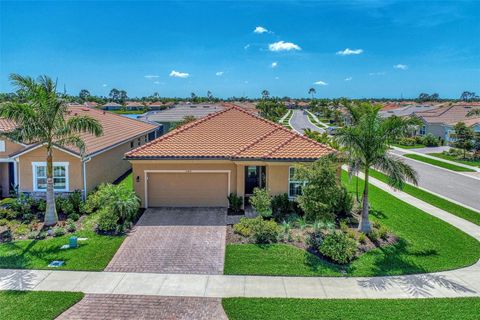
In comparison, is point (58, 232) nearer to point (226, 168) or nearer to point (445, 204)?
point (226, 168)

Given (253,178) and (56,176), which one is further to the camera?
(253,178)

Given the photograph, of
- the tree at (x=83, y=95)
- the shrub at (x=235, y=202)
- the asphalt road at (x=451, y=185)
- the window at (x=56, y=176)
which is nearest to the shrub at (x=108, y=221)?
the window at (x=56, y=176)

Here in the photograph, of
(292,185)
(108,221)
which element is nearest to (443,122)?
(292,185)

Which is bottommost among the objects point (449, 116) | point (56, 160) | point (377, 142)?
point (56, 160)

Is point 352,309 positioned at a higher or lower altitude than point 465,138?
lower

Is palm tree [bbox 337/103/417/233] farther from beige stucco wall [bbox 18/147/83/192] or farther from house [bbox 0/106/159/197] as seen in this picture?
beige stucco wall [bbox 18/147/83/192]

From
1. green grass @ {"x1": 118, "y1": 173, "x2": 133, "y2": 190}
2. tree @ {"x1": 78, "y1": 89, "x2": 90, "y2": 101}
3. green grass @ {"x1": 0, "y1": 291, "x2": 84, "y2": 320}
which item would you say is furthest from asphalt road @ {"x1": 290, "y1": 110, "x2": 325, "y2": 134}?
tree @ {"x1": 78, "y1": 89, "x2": 90, "y2": 101}

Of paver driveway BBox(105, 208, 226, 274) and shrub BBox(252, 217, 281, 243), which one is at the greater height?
shrub BBox(252, 217, 281, 243)

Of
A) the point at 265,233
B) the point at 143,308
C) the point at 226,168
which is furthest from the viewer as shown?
the point at 226,168

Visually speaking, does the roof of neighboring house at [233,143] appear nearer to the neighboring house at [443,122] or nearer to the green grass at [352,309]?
the green grass at [352,309]
